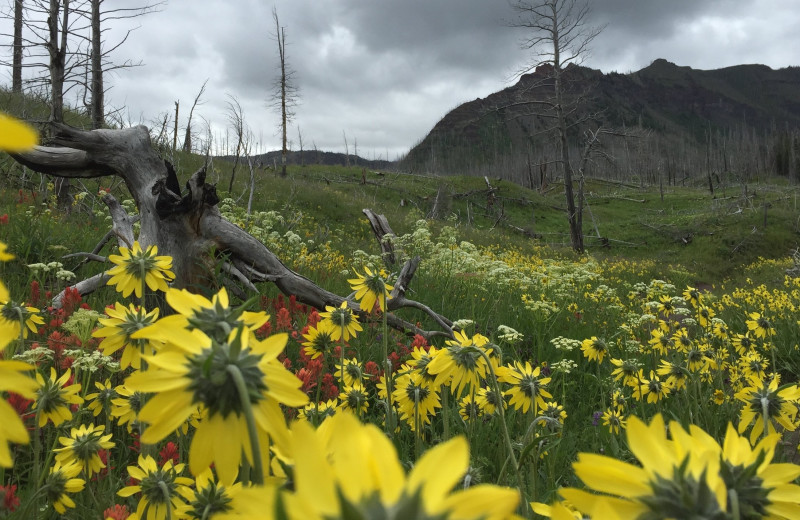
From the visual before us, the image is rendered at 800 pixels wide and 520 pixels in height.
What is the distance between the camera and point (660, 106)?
18375 cm

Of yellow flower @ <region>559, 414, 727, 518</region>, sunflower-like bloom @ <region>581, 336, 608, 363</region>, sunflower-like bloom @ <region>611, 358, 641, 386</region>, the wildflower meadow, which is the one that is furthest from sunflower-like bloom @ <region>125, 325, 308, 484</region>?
sunflower-like bloom @ <region>581, 336, 608, 363</region>

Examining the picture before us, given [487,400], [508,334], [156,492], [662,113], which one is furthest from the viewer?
[662,113]

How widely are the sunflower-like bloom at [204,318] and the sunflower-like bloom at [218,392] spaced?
0.03 meters

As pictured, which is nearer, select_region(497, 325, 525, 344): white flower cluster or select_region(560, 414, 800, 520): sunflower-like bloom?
select_region(560, 414, 800, 520): sunflower-like bloom

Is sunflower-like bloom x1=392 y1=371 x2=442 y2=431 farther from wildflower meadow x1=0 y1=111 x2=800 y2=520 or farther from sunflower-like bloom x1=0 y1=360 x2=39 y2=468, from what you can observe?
sunflower-like bloom x1=0 y1=360 x2=39 y2=468

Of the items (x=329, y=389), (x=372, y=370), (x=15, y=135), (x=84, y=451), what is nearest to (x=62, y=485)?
(x=84, y=451)

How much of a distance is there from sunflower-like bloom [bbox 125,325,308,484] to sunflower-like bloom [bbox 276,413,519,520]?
0.75 feet

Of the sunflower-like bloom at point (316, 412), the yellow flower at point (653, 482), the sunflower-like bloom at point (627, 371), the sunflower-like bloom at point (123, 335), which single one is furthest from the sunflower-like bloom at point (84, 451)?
the sunflower-like bloom at point (627, 371)

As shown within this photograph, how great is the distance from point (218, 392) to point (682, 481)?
540 millimetres

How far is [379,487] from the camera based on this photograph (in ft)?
1.21

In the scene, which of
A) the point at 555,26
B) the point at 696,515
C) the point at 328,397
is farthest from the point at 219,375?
the point at 555,26

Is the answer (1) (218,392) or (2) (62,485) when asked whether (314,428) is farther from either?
(2) (62,485)

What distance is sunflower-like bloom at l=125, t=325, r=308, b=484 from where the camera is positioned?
583 millimetres

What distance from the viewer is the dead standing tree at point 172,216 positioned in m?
3.56
